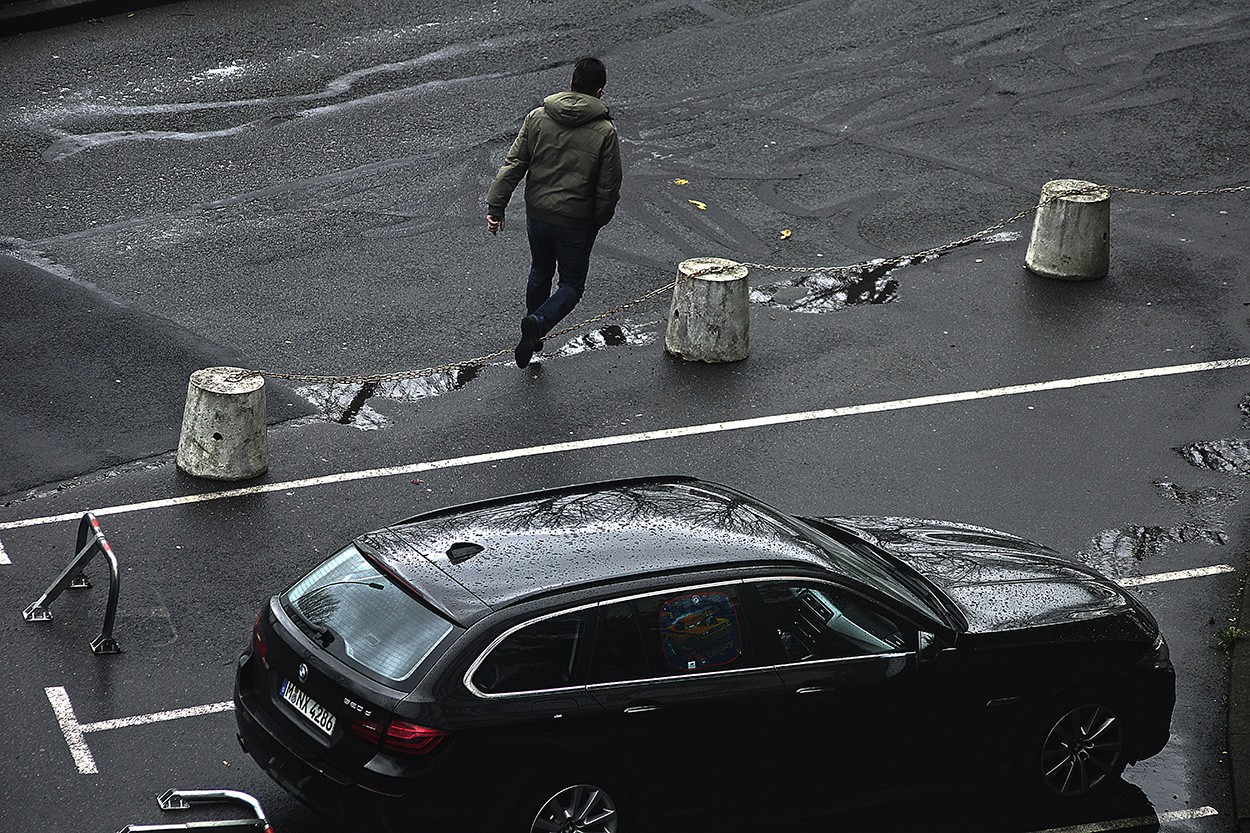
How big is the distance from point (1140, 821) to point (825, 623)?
6.64 ft

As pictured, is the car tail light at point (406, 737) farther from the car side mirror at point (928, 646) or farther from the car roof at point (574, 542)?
the car side mirror at point (928, 646)

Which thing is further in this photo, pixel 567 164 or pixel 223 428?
pixel 567 164

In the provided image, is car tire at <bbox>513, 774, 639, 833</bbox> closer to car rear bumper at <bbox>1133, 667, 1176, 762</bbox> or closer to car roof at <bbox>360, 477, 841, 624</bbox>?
car roof at <bbox>360, 477, 841, 624</bbox>

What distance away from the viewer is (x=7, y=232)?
522 inches

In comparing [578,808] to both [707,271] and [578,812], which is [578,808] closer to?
[578,812]

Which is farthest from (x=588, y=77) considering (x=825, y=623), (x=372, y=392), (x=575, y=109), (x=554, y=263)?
(x=825, y=623)

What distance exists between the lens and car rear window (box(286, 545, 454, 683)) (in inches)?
239

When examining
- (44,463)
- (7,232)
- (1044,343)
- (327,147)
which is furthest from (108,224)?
(1044,343)

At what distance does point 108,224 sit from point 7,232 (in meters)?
0.86

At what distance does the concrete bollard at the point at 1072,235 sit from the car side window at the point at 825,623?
7691 millimetres

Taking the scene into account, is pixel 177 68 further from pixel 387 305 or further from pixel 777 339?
pixel 777 339

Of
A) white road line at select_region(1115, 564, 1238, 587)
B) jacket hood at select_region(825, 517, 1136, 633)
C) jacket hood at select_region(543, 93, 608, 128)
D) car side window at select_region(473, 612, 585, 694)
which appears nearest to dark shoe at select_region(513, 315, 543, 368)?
jacket hood at select_region(543, 93, 608, 128)

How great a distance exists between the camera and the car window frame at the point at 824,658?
6578 millimetres

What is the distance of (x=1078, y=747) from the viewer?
7.28 m
